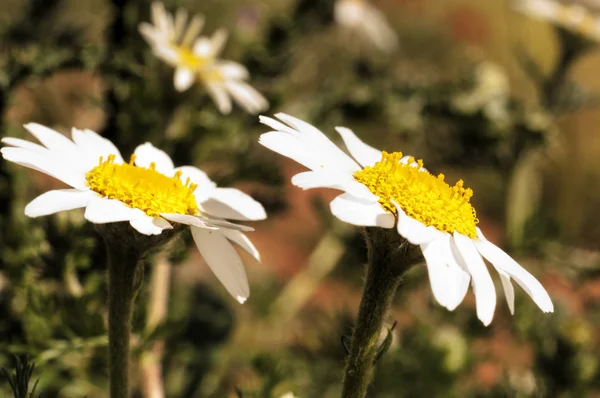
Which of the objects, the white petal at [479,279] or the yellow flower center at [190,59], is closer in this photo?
the white petal at [479,279]

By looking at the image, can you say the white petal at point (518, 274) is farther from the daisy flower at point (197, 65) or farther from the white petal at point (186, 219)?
the daisy flower at point (197, 65)

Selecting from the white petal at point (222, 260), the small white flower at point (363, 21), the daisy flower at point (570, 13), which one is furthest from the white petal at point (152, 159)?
the daisy flower at point (570, 13)

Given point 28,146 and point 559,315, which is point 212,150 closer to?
point 28,146

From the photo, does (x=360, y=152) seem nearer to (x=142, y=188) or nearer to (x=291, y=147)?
(x=291, y=147)

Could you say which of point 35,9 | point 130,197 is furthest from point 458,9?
point 130,197

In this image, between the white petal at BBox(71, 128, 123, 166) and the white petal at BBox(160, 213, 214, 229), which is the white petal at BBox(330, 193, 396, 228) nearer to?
the white petal at BBox(160, 213, 214, 229)

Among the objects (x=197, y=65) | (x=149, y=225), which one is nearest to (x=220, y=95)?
(x=197, y=65)
